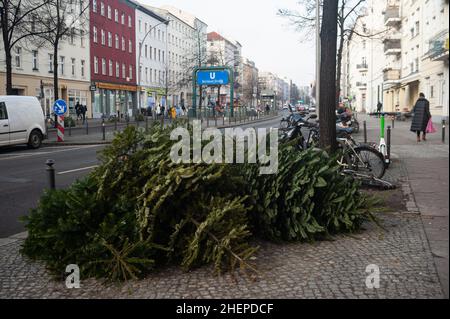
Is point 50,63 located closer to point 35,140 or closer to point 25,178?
point 35,140

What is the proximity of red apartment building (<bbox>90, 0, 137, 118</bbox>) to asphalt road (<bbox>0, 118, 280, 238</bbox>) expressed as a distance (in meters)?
38.5

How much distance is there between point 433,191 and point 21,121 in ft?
54.0

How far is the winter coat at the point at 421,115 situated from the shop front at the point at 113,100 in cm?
3836

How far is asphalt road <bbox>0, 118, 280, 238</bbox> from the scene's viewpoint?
300 inches

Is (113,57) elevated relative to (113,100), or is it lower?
elevated

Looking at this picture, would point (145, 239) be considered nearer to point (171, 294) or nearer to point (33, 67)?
point (171, 294)

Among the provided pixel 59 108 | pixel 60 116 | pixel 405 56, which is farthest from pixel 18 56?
pixel 405 56

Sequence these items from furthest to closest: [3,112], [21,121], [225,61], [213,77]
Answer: [225,61] → [213,77] → [21,121] → [3,112]

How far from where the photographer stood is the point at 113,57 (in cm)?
6303

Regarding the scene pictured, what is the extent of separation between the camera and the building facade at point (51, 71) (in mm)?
42281

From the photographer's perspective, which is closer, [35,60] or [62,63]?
[35,60]

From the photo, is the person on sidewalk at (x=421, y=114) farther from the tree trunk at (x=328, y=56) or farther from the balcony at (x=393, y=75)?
the balcony at (x=393, y=75)

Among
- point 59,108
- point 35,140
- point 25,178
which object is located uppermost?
point 59,108
